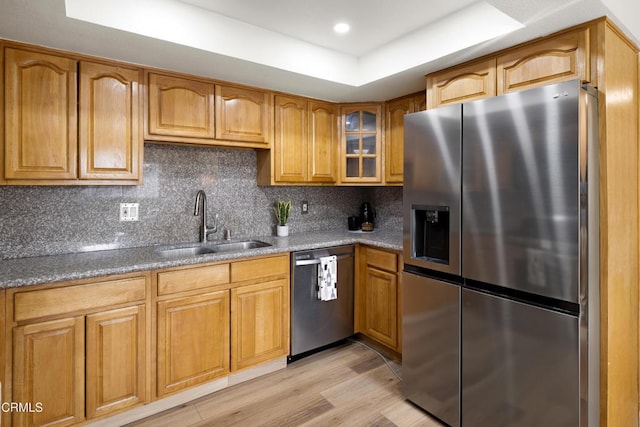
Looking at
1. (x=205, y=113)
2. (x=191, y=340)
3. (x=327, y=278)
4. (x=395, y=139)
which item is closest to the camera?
(x=191, y=340)

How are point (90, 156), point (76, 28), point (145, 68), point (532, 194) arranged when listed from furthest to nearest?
point (145, 68) → point (90, 156) → point (76, 28) → point (532, 194)

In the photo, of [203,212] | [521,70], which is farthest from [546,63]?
[203,212]

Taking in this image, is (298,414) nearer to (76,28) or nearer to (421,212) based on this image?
(421,212)

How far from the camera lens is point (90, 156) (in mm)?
2160

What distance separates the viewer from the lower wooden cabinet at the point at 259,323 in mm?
2426

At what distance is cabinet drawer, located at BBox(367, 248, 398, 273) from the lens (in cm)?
274

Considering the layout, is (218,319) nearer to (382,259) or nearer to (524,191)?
(382,259)

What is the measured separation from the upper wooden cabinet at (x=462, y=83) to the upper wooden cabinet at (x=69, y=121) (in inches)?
76.8

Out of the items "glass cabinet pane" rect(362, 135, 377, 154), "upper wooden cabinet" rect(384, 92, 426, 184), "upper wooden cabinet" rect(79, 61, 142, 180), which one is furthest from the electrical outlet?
→ "upper wooden cabinet" rect(384, 92, 426, 184)

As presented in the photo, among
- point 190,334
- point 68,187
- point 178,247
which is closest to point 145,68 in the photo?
point 68,187

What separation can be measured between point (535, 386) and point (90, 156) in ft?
8.92

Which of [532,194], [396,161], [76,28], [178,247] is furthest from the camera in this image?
[396,161]

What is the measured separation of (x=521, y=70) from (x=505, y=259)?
1.03 m

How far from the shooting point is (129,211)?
2533mm
